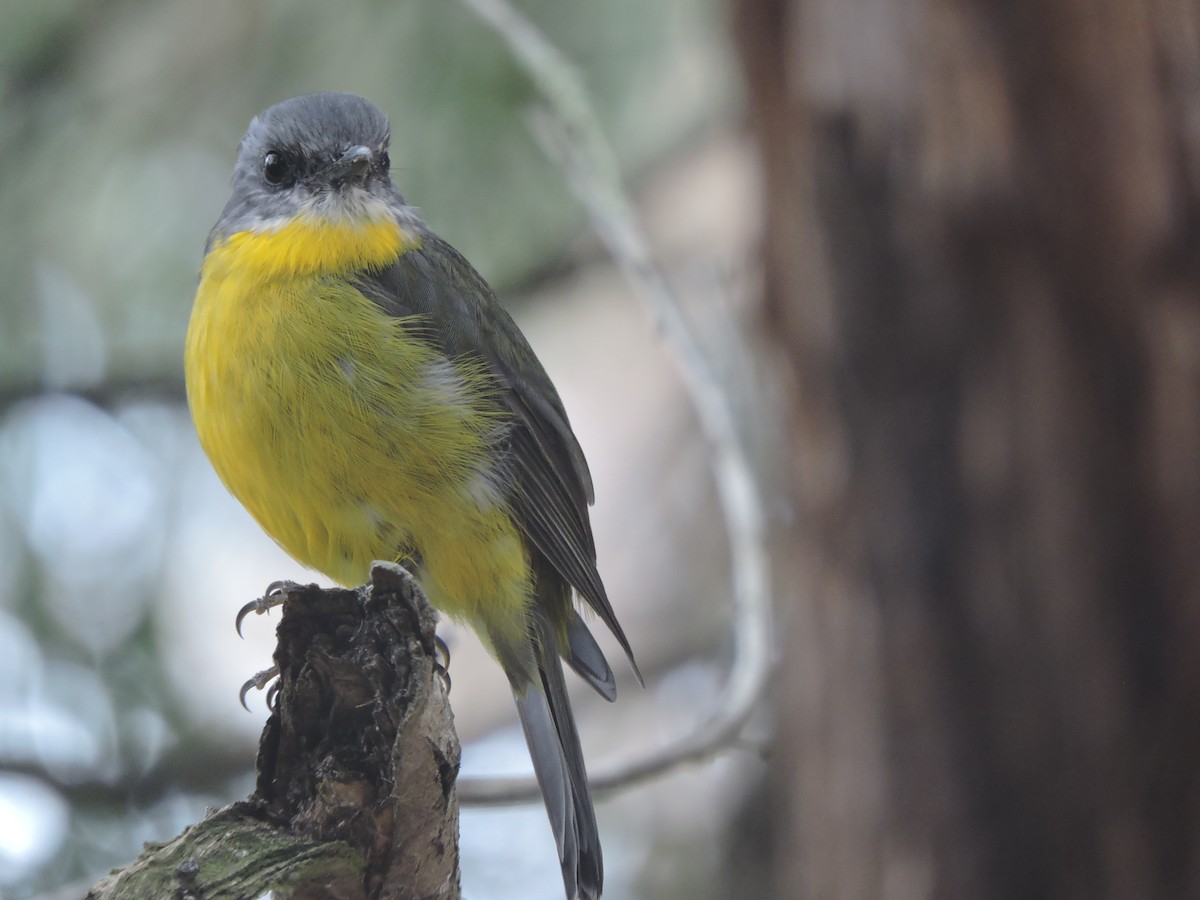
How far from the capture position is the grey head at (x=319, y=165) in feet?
13.6

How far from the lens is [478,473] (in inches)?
154

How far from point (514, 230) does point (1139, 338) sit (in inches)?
106

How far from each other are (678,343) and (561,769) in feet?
4.79

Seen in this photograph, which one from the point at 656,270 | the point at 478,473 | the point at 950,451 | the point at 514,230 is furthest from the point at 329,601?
the point at 514,230

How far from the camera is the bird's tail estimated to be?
12.2 ft

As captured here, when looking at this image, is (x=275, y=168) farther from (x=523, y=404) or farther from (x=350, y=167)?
(x=523, y=404)

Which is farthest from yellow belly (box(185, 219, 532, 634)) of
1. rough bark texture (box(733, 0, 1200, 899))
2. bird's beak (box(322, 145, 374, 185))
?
rough bark texture (box(733, 0, 1200, 899))

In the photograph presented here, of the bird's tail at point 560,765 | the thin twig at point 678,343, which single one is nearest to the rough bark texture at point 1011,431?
the thin twig at point 678,343

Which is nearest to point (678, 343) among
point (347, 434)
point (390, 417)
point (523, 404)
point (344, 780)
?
point (523, 404)

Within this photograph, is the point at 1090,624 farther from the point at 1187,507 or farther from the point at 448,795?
the point at 448,795

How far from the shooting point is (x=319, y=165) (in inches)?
166

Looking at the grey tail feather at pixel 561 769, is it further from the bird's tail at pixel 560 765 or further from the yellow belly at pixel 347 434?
the yellow belly at pixel 347 434

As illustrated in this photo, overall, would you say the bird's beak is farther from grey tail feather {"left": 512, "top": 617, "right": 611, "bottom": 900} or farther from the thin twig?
grey tail feather {"left": 512, "top": 617, "right": 611, "bottom": 900}

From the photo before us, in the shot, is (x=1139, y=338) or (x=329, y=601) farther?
(x=1139, y=338)
